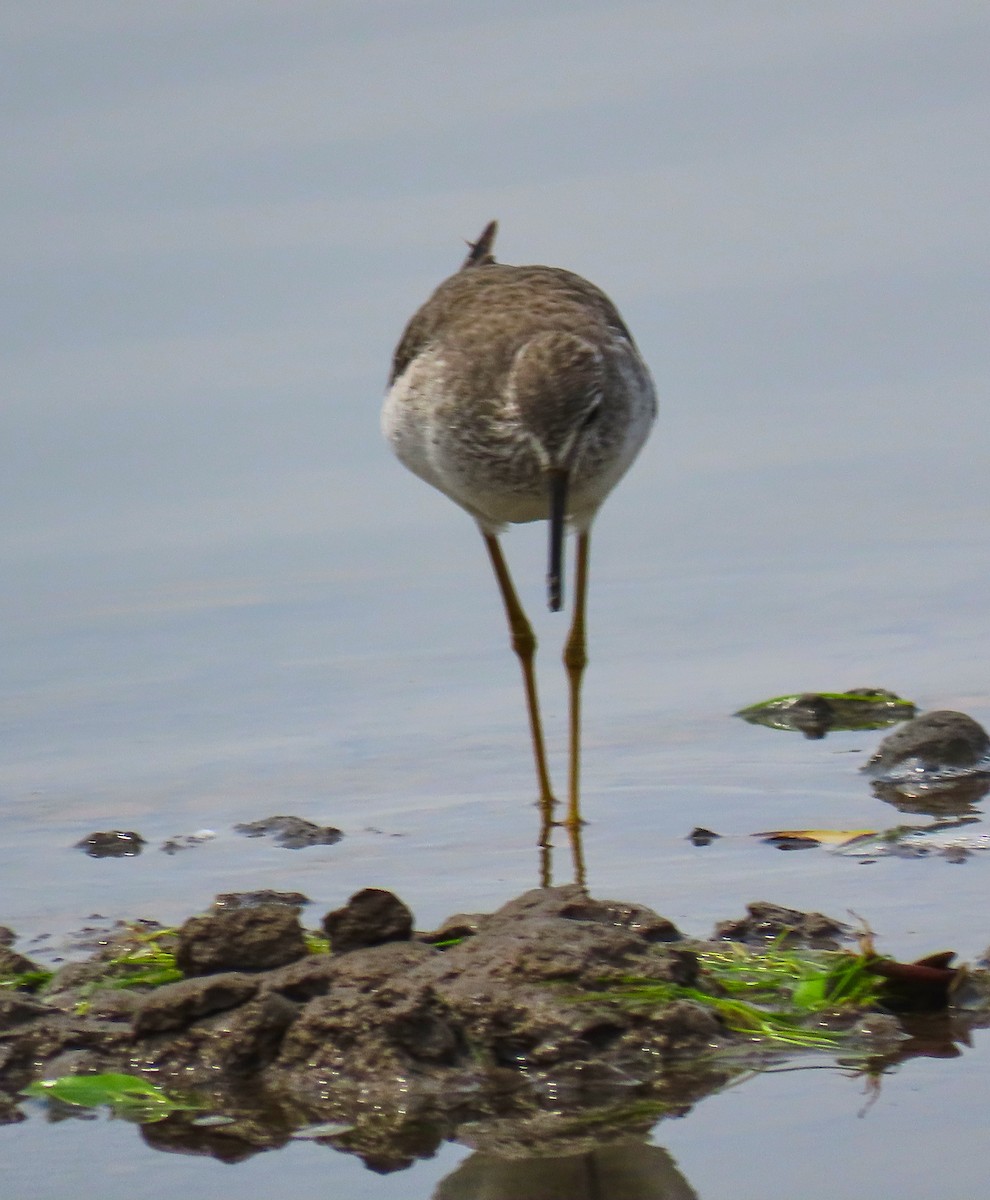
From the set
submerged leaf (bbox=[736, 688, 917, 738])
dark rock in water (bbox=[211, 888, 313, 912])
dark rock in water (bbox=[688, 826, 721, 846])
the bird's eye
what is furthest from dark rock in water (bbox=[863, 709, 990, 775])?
dark rock in water (bbox=[211, 888, 313, 912])

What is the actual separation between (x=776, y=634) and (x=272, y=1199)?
6.37 metres

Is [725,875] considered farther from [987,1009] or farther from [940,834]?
[987,1009]

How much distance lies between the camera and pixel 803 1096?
5.02 m

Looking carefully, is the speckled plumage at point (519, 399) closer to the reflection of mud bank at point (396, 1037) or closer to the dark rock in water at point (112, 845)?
the dark rock in water at point (112, 845)

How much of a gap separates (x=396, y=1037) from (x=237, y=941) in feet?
2.34

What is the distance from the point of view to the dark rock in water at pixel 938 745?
320 inches

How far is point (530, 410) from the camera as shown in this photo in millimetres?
7594

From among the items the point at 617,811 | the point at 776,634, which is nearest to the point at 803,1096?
the point at 617,811

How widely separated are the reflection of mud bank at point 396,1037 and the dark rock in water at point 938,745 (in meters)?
2.55

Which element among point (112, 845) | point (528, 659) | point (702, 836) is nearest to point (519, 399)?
point (702, 836)

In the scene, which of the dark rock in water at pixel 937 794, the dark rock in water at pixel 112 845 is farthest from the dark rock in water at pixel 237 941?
the dark rock in water at pixel 937 794

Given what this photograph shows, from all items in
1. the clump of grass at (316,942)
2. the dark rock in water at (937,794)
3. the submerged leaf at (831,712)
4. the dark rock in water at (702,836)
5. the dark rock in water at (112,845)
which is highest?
the submerged leaf at (831,712)

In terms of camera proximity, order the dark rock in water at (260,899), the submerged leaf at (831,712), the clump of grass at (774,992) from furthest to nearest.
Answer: the submerged leaf at (831,712) < the dark rock in water at (260,899) < the clump of grass at (774,992)

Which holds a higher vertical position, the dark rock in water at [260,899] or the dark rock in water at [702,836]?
the dark rock in water at [702,836]
